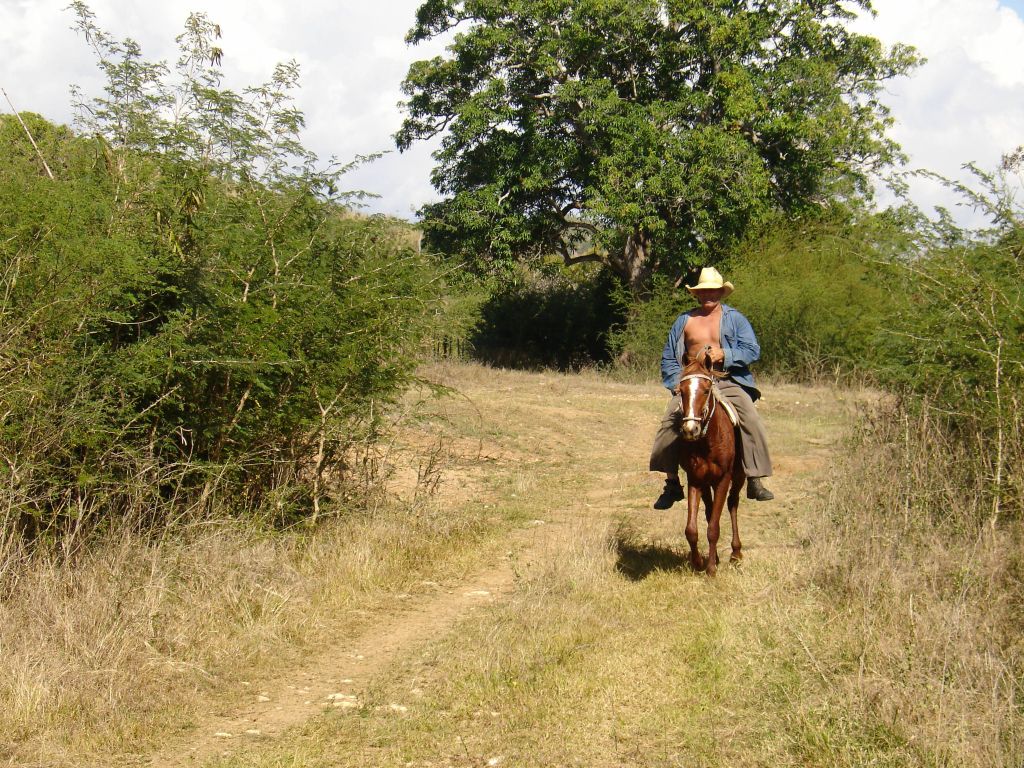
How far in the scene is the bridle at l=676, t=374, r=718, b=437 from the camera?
7453 mm

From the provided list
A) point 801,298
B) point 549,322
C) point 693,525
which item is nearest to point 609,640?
point 693,525

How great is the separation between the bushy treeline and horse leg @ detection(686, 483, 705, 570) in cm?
293

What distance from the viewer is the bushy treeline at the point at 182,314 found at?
6.53 metres

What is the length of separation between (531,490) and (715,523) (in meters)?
4.55

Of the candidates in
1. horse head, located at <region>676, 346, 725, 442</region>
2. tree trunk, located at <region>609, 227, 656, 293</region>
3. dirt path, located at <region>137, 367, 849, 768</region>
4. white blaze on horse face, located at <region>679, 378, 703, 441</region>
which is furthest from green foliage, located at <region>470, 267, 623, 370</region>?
white blaze on horse face, located at <region>679, 378, 703, 441</region>

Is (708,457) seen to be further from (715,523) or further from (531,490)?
(531,490)

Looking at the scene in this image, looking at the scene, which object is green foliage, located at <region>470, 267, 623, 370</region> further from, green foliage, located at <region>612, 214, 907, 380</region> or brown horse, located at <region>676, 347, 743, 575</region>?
brown horse, located at <region>676, 347, 743, 575</region>

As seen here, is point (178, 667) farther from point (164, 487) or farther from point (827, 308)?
point (827, 308)

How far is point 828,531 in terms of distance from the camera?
7848 mm

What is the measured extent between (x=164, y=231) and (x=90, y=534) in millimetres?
2306

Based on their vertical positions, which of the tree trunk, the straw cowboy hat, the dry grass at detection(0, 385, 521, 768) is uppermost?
the tree trunk

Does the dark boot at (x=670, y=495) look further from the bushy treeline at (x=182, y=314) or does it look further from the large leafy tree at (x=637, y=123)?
the large leafy tree at (x=637, y=123)

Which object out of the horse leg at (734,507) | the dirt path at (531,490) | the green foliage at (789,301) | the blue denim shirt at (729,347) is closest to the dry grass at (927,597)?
the horse leg at (734,507)

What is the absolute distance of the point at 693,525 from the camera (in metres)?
7.89
